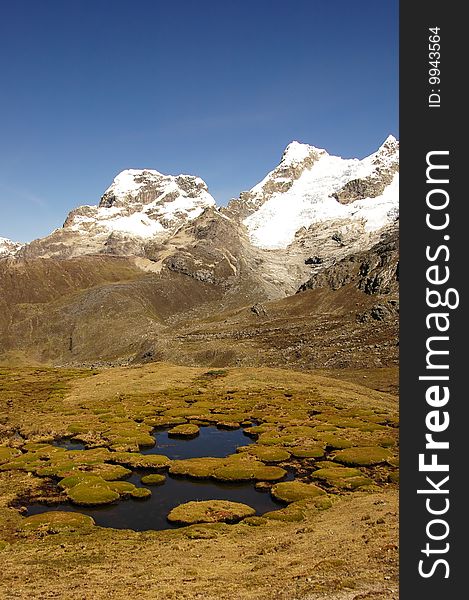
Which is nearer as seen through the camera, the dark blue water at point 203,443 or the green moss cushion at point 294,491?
the green moss cushion at point 294,491

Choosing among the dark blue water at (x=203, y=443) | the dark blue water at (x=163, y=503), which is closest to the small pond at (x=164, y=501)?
the dark blue water at (x=163, y=503)

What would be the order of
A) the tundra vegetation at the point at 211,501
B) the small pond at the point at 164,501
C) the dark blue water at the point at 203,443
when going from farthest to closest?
the dark blue water at the point at 203,443, the small pond at the point at 164,501, the tundra vegetation at the point at 211,501

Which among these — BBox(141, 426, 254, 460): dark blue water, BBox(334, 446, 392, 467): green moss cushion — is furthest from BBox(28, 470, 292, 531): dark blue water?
BBox(141, 426, 254, 460): dark blue water

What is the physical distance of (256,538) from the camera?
39875mm

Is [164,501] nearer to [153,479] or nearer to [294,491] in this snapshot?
[153,479]

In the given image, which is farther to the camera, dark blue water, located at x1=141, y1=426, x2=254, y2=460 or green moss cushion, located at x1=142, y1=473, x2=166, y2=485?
dark blue water, located at x1=141, y1=426, x2=254, y2=460

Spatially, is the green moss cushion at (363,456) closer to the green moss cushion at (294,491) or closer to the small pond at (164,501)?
the small pond at (164,501)

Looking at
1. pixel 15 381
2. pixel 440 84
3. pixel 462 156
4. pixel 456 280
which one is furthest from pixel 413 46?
pixel 15 381

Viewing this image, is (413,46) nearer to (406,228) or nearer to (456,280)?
(406,228)

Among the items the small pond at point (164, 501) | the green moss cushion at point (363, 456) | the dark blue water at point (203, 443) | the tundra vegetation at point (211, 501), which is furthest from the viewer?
the dark blue water at point (203, 443)

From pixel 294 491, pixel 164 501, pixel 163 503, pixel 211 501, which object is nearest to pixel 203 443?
pixel 164 501

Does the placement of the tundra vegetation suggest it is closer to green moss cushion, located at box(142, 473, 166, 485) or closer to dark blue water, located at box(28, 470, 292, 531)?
green moss cushion, located at box(142, 473, 166, 485)

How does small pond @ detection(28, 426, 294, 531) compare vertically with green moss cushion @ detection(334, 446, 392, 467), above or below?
below

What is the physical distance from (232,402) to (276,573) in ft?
256
